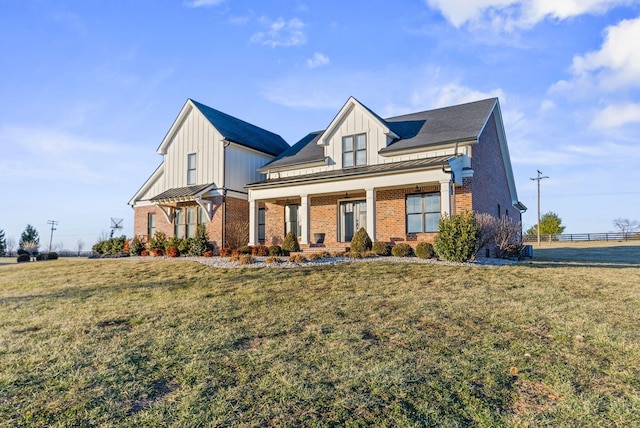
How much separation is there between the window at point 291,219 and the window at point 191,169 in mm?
5366

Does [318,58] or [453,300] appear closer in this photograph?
[453,300]

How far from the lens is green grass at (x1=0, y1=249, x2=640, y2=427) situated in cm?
350

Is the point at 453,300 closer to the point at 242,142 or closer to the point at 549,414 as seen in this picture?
the point at 549,414

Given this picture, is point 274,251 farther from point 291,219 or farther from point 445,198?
point 445,198

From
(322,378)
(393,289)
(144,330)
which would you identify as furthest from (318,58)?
(322,378)

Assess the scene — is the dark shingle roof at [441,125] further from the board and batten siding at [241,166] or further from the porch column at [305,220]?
the board and batten siding at [241,166]

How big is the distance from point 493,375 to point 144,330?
5092mm

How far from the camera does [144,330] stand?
6262 mm

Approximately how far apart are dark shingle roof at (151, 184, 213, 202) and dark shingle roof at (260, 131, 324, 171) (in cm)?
327

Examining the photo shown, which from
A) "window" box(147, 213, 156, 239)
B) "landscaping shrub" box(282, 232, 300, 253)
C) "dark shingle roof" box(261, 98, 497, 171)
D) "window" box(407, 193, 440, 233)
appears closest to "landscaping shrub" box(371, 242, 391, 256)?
"window" box(407, 193, 440, 233)

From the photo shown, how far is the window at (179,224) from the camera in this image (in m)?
21.4

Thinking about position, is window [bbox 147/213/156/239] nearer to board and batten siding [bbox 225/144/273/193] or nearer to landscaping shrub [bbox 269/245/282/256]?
board and batten siding [bbox 225/144/273/193]

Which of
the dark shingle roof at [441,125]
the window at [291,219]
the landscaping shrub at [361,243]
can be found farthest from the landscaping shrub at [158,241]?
the dark shingle roof at [441,125]

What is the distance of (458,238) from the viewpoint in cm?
1251
